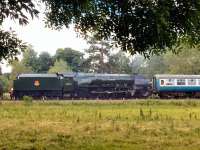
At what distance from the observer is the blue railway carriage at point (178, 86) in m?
58.7

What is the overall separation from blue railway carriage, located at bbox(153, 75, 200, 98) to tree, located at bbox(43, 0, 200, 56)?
149 feet

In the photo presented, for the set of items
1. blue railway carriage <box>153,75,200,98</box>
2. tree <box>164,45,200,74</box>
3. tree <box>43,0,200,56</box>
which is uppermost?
tree <box>164,45,200,74</box>

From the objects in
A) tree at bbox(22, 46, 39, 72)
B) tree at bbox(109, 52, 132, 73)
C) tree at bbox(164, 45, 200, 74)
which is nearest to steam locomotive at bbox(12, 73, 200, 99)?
tree at bbox(164, 45, 200, 74)

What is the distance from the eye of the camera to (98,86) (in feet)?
192

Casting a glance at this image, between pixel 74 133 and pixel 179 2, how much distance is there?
25.0ft

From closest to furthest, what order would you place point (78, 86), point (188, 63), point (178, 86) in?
point (78, 86)
point (178, 86)
point (188, 63)

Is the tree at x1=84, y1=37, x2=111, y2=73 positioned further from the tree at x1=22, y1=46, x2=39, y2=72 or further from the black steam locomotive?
the black steam locomotive

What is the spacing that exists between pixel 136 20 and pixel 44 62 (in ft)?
342

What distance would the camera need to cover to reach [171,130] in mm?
19172

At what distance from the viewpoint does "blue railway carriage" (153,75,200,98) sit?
58719 mm

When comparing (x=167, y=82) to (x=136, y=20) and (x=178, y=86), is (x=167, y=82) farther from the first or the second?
(x=136, y=20)

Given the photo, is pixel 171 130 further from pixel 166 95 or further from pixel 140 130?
pixel 166 95

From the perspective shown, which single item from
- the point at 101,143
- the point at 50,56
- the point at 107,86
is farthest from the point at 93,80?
the point at 50,56

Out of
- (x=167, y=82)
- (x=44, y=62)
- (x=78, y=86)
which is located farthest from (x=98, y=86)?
(x=44, y=62)
